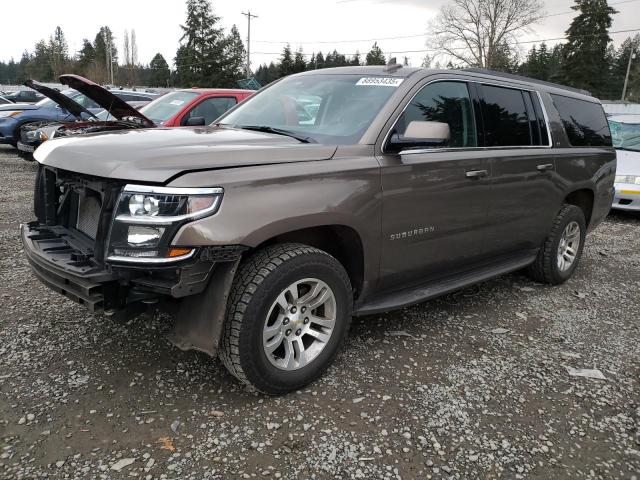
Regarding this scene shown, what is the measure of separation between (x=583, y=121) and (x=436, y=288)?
2.74 m

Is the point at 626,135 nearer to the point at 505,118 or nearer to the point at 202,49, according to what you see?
the point at 505,118

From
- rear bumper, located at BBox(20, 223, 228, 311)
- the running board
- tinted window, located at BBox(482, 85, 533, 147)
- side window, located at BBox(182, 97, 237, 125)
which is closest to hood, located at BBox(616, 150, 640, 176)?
the running board

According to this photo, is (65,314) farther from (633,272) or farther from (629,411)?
(633,272)

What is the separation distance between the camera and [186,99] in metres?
8.20

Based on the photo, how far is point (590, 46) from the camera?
5491cm

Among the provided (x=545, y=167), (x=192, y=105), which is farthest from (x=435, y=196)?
(x=192, y=105)

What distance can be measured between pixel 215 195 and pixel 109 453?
4.26 feet

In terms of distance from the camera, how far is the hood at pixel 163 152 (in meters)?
2.43

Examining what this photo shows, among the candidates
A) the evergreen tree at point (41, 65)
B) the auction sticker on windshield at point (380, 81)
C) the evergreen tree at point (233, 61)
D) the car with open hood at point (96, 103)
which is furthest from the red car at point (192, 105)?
the evergreen tree at point (41, 65)

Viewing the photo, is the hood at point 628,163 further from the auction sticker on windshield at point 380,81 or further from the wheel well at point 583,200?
the auction sticker on windshield at point 380,81

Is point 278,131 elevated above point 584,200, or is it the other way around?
point 278,131

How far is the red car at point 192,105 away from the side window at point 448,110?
4677mm

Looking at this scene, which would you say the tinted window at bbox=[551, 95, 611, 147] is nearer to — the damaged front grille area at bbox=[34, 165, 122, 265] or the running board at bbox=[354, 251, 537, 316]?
the running board at bbox=[354, 251, 537, 316]

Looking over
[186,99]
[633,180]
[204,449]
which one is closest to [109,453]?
[204,449]
